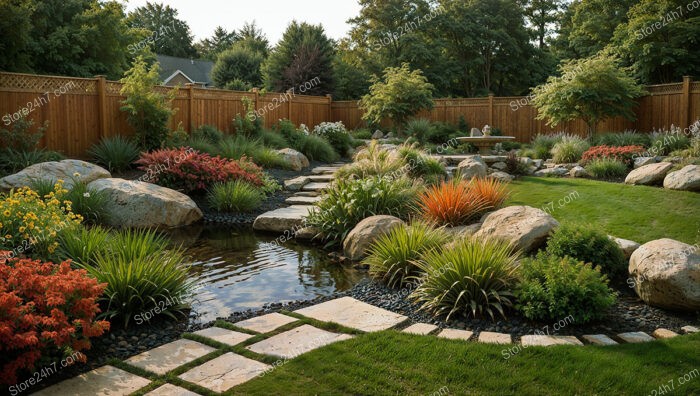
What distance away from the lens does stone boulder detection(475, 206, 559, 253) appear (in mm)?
5855

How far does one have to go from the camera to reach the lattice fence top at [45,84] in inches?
410

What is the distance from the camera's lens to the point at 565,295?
4434mm

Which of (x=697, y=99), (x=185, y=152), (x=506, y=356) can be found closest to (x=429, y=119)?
(x=697, y=99)

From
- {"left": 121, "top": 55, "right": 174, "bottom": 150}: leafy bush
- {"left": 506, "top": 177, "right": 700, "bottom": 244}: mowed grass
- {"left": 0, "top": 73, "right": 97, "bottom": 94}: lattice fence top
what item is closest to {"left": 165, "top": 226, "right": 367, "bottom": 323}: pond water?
{"left": 506, "top": 177, "right": 700, "bottom": 244}: mowed grass

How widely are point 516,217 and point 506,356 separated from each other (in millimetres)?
2733

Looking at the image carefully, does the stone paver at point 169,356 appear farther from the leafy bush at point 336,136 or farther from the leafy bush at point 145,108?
the leafy bush at point 336,136

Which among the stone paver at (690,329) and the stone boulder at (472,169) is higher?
the stone boulder at (472,169)

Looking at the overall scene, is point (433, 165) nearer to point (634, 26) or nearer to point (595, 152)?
point (595, 152)

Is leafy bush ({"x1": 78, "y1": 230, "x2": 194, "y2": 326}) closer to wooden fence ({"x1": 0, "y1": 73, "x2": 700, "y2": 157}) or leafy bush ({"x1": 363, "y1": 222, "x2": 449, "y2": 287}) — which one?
leafy bush ({"x1": 363, "y1": 222, "x2": 449, "y2": 287})

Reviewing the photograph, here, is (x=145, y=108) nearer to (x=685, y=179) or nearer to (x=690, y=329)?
(x=685, y=179)

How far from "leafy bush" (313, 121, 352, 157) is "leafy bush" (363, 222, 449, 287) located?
11.1m

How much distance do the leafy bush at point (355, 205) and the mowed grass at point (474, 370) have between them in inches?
148

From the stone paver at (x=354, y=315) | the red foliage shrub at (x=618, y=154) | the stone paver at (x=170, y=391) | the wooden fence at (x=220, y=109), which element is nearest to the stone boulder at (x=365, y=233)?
the stone paver at (x=354, y=315)

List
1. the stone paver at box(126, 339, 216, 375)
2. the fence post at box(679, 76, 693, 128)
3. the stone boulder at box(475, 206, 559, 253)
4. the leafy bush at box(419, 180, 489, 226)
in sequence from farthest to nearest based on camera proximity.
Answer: the fence post at box(679, 76, 693, 128) → the leafy bush at box(419, 180, 489, 226) → the stone boulder at box(475, 206, 559, 253) → the stone paver at box(126, 339, 216, 375)
